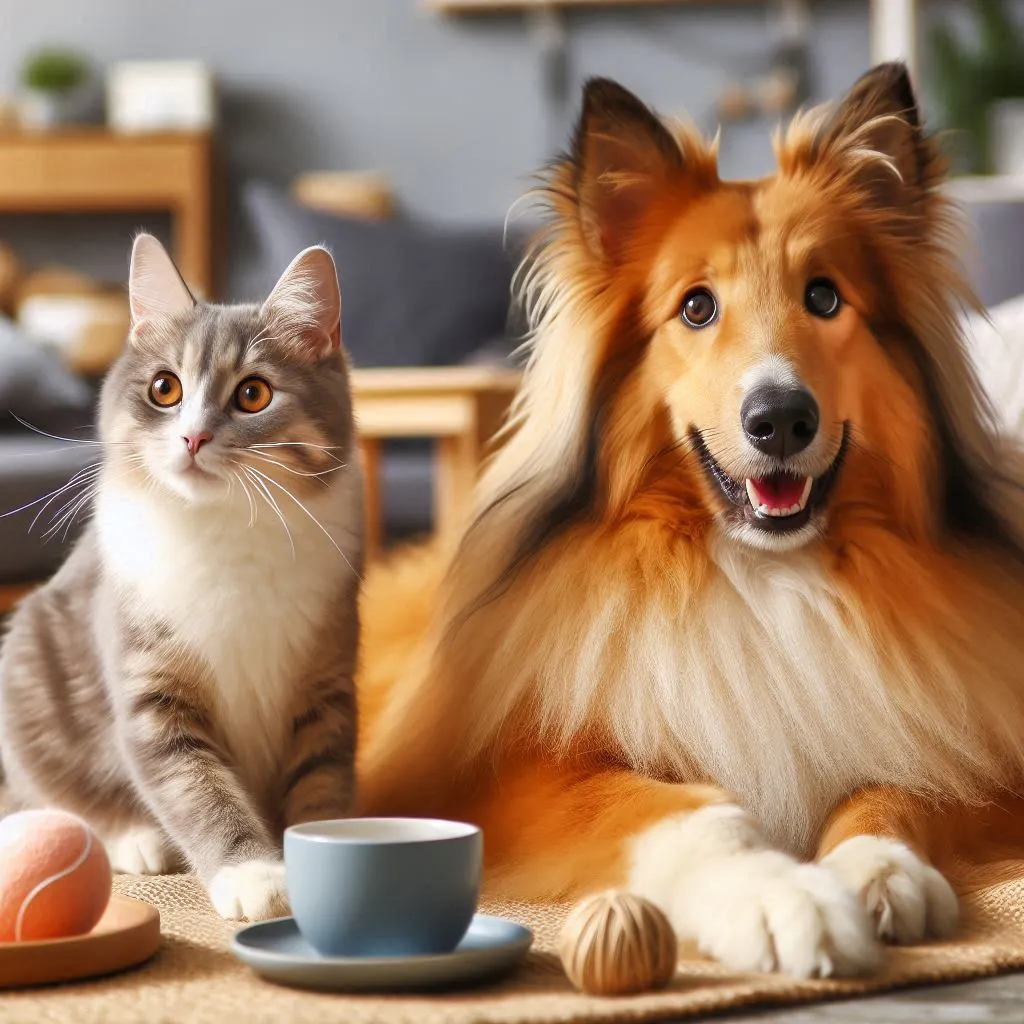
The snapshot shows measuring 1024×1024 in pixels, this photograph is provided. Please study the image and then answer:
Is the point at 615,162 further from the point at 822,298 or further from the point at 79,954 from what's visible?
the point at 79,954

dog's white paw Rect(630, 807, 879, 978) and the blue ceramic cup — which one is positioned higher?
the blue ceramic cup

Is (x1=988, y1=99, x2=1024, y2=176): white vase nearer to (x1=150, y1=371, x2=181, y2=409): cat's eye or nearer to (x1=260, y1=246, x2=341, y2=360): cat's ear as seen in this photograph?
(x1=260, y1=246, x2=341, y2=360): cat's ear

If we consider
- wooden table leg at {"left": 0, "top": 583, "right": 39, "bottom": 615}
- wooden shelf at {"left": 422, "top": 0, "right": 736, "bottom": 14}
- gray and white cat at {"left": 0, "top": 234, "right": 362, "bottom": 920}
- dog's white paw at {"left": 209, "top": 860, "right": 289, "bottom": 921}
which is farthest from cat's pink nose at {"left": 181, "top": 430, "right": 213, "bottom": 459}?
wooden shelf at {"left": 422, "top": 0, "right": 736, "bottom": 14}

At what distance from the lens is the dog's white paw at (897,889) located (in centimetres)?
122

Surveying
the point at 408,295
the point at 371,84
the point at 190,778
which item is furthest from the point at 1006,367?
the point at 371,84

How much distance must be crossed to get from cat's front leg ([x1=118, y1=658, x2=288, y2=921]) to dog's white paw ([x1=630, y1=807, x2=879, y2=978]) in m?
0.38

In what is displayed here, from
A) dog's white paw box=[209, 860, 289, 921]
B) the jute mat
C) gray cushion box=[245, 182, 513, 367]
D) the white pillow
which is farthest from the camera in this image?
gray cushion box=[245, 182, 513, 367]

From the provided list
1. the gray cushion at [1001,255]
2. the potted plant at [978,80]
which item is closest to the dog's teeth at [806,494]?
the gray cushion at [1001,255]

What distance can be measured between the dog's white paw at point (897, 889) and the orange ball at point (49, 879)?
63cm

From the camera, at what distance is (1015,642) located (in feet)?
5.29

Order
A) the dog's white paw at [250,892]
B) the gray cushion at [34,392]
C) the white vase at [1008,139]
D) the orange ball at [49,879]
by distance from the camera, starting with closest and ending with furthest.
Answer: the orange ball at [49,879]
the dog's white paw at [250,892]
the gray cushion at [34,392]
the white vase at [1008,139]

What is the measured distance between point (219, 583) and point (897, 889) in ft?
2.37

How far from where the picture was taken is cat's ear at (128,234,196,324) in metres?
1.55

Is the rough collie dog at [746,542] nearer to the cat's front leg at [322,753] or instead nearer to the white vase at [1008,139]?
the cat's front leg at [322,753]
